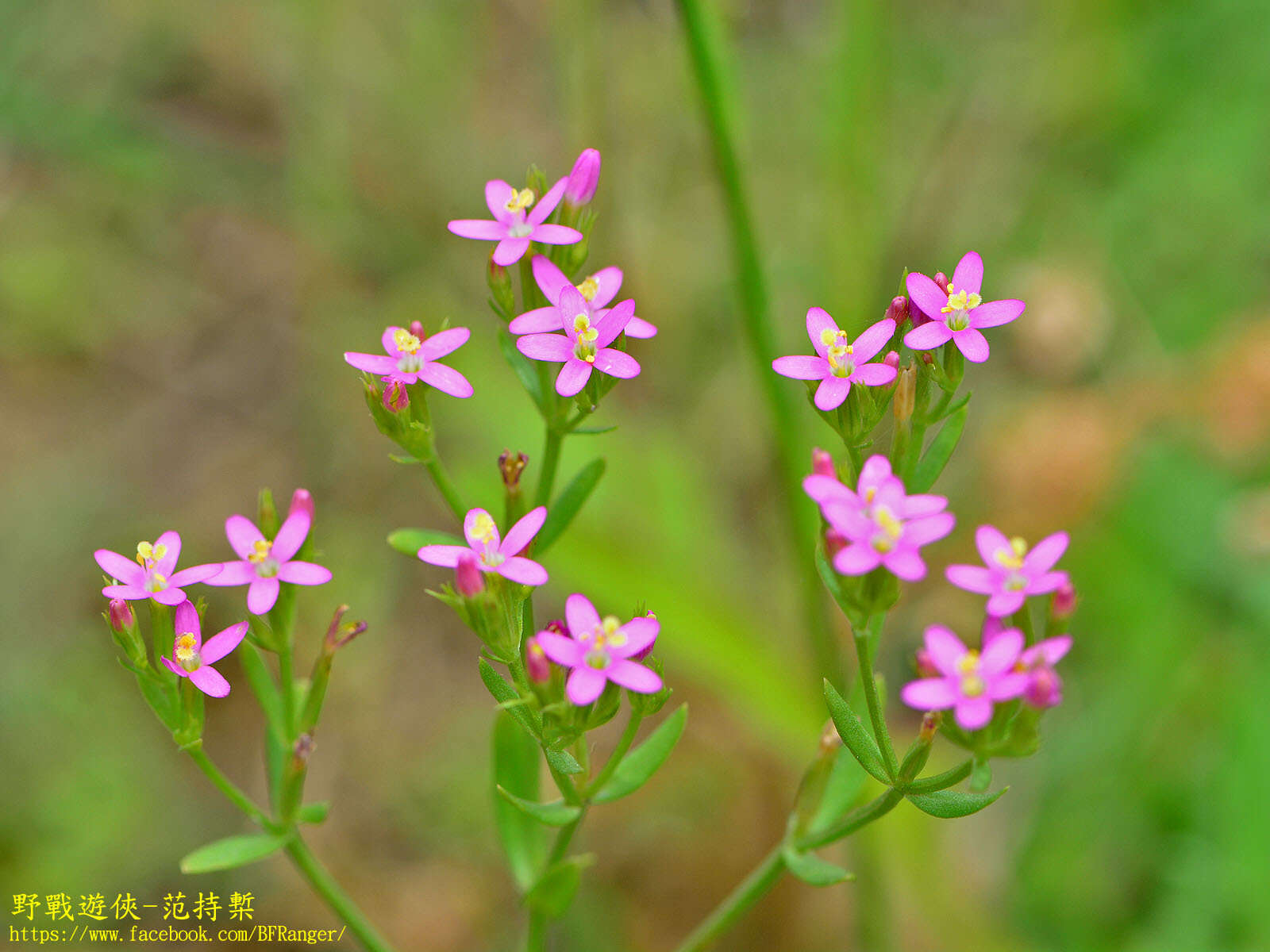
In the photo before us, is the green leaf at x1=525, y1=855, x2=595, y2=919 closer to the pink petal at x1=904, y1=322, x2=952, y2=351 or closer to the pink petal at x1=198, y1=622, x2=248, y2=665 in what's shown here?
the pink petal at x1=198, y1=622, x2=248, y2=665

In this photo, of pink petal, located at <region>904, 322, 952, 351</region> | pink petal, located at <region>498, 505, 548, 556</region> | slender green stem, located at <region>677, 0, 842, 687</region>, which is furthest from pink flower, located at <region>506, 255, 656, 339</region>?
slender green stem, located at <region>677, 0, 842, 687</region>

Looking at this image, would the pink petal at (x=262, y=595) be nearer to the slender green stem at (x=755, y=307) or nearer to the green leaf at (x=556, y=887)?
the green leaf at (x=556, y=887)

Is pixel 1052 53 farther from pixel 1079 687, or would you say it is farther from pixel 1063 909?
pixel 1063 909

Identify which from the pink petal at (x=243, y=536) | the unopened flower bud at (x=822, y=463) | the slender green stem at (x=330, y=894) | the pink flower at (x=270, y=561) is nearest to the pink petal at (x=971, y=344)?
the unopened flower bud at (x=822, y=463)

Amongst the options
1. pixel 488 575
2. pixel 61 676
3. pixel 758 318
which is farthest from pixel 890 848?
pixel 61 676

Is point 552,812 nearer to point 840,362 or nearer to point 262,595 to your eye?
point 262,595
